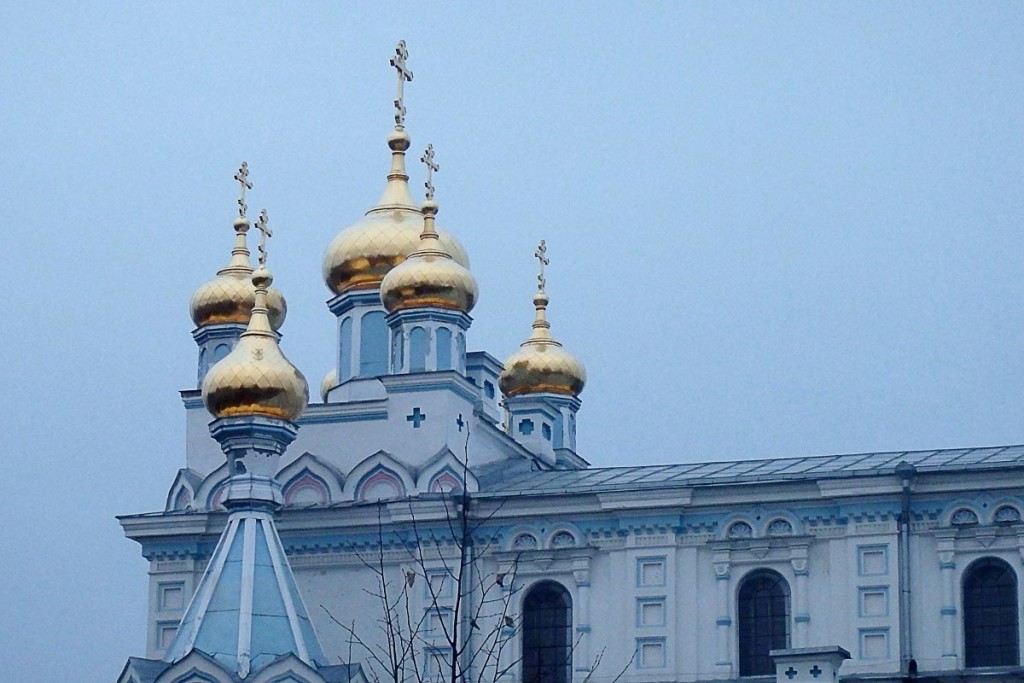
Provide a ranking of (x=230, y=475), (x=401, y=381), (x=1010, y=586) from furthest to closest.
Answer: (x=401, y=381) → (x=230, y=475) → (x=1010, y=586)

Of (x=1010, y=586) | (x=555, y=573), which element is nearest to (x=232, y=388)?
(x=555, y=573)

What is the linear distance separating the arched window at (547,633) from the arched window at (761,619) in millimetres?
1538

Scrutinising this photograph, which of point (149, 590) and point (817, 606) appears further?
point (149, 590)

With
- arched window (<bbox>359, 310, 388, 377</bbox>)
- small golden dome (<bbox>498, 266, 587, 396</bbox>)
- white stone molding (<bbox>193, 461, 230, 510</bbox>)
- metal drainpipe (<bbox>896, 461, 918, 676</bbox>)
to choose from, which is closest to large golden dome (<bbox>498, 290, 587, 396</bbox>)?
small golden dome (<bbox>498, 266, 587, 396</bbox>)

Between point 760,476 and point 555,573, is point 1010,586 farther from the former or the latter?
point 555,573

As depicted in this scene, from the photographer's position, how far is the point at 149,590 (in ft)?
63.0

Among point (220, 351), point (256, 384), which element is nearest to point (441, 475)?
point (256, 384)

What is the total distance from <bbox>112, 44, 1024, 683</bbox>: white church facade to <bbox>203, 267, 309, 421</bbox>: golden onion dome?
0.02 metres

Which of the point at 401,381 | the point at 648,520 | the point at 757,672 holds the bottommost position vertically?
the point at 757,672

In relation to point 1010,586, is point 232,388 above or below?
above

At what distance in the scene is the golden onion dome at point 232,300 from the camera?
21062 mm

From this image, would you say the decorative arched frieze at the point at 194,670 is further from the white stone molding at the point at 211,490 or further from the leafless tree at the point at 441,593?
the white stone molding at the point at 211,490

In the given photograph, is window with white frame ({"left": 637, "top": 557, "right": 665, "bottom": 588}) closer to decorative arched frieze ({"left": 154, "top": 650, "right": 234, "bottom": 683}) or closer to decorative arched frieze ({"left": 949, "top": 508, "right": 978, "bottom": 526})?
decorative arched frieze ({"left": 949, "top": 508, "right": 978, "bottom": 526})

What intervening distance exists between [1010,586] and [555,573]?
3920 mm
